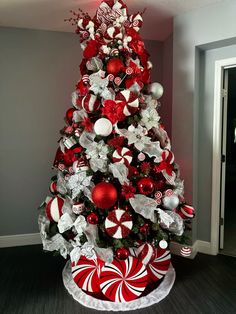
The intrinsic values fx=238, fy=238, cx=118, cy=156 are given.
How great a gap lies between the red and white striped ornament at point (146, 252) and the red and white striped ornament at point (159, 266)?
217mm

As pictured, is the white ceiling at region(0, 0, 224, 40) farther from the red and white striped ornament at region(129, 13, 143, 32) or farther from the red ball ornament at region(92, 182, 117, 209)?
the red ball ornament at region(92, 182, 117, 209)

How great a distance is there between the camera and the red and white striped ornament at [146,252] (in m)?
1.74

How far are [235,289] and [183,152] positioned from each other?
1251mm

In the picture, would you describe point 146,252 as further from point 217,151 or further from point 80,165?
point 217,151

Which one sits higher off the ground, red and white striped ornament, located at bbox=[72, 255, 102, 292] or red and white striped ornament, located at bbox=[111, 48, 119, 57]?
red and white striped ornament, located at bbox=[111, 48, 119, 57]

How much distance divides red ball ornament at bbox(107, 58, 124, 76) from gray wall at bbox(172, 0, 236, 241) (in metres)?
0.82

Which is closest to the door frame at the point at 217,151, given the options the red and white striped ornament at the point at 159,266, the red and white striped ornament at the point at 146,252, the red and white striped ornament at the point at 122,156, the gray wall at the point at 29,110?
the red and white striped ornament at the point at 159,266

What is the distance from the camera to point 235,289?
193 centimetres

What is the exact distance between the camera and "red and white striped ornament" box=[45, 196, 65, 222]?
179 centimetres

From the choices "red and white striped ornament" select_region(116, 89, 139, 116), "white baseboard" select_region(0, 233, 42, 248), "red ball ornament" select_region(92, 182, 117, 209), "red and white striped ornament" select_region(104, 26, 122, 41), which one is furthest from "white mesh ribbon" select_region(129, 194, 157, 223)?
"white baseboard" select_region(0, 233, 42, 248)

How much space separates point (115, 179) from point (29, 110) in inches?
57.8

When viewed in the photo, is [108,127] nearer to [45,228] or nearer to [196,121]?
[45,228]

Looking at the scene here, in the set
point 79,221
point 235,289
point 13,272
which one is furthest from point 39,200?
point 235,289

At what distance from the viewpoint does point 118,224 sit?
161 cm
